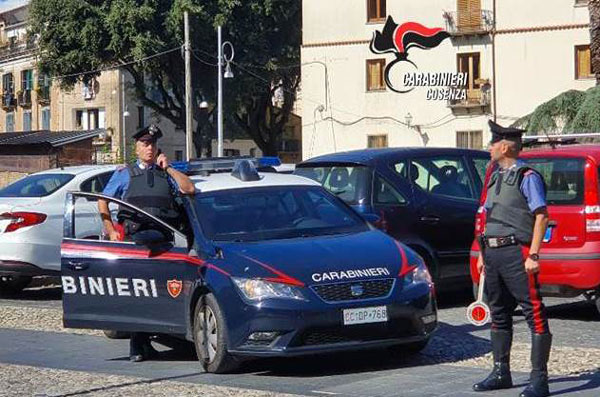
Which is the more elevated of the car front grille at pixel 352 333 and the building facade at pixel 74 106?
the building facade at pixel 74 106

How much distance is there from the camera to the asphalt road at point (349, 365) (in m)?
8.97

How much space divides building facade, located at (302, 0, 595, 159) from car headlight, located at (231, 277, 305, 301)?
126 feet

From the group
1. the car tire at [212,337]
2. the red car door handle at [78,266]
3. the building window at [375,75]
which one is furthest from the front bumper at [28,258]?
the building window at [375,75]

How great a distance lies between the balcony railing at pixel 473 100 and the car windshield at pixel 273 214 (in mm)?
38357

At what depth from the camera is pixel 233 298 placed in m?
9.46

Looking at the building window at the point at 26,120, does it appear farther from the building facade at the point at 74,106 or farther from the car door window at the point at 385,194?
the car door window at the point at 385,194

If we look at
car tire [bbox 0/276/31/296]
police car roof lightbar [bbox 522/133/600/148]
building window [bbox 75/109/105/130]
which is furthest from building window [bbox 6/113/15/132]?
police car roof lightbar [bbox 522/133/600/148]

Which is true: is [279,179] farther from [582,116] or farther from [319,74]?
[319,74]

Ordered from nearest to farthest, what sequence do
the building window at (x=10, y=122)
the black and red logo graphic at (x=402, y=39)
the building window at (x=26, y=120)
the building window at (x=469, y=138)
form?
the building window at (x=469, y=138) < the black and red logo graphic at (x=402, y=39) < the building window at (x=26, y=120) < the building window at (x=10, y=122)

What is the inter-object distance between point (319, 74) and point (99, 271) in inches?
1722

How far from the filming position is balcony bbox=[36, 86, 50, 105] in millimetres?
73375

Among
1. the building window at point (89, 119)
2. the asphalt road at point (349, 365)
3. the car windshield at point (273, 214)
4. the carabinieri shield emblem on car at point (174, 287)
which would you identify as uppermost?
the building window at point (89, 119)

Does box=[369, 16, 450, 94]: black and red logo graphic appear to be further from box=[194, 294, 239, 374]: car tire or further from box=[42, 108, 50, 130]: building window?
box=[194, 294, 239, 374]: car tire

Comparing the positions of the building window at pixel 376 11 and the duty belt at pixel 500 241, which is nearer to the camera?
the duty belt at pixel 500 241
